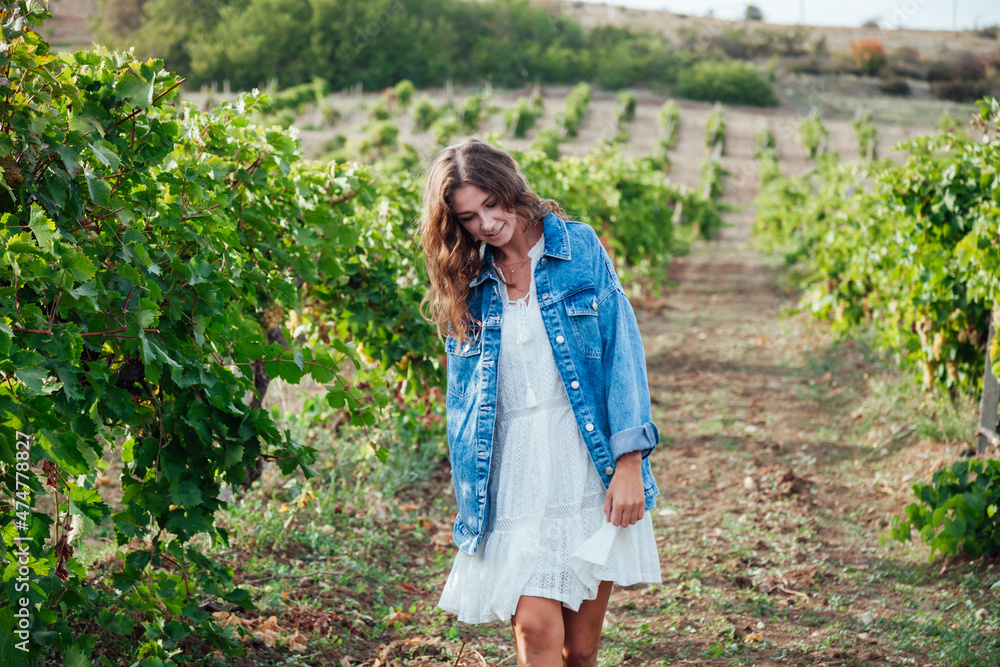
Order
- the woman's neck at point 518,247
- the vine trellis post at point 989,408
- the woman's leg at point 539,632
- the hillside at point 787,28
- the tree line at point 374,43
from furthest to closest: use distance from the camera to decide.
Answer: the hillside at point 787,28 < the tree line at point 374,43 < the vine trellis post at point 989,408 < the woman's neck at point 518,247 < the woman's leg at point 539,632

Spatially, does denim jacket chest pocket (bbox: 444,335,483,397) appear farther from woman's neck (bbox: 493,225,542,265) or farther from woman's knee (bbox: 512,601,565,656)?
woman's knee (bbox: 512,601,565,656)

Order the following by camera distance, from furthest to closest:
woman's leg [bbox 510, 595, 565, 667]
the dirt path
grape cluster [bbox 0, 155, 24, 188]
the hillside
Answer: the hillside, the dirt path, woman's leg [bbox 510, 595, 565, 667], grape cluster [bbox 0, 155, 24, 188]

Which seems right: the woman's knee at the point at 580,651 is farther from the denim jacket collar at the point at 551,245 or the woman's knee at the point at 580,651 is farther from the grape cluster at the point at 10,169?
the grape cluster at the point at 10,169

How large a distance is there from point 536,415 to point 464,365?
0.79ft

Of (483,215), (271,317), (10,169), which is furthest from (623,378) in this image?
(271,317)

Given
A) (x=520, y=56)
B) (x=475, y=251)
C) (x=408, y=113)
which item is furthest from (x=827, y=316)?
(x=520, y=56)

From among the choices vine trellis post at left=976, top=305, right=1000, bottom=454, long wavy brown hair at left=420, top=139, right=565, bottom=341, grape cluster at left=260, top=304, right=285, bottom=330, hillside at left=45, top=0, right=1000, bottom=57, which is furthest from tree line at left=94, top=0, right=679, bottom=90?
long wavy brown hair at left=420, top=139, right=565, bottom=341

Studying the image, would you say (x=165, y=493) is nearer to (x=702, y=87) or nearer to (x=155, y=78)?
(x=155, y=78)

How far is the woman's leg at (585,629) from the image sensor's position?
1.94 meters

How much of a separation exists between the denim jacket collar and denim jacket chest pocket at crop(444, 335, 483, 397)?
17cm

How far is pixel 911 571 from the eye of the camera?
3488 millimetres

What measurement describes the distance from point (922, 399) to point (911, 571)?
2.34 metres

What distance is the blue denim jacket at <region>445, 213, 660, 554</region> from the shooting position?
6.23ft

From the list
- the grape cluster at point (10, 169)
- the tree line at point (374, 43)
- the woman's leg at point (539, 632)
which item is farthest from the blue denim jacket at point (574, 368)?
the tree line at point (374, 43)
